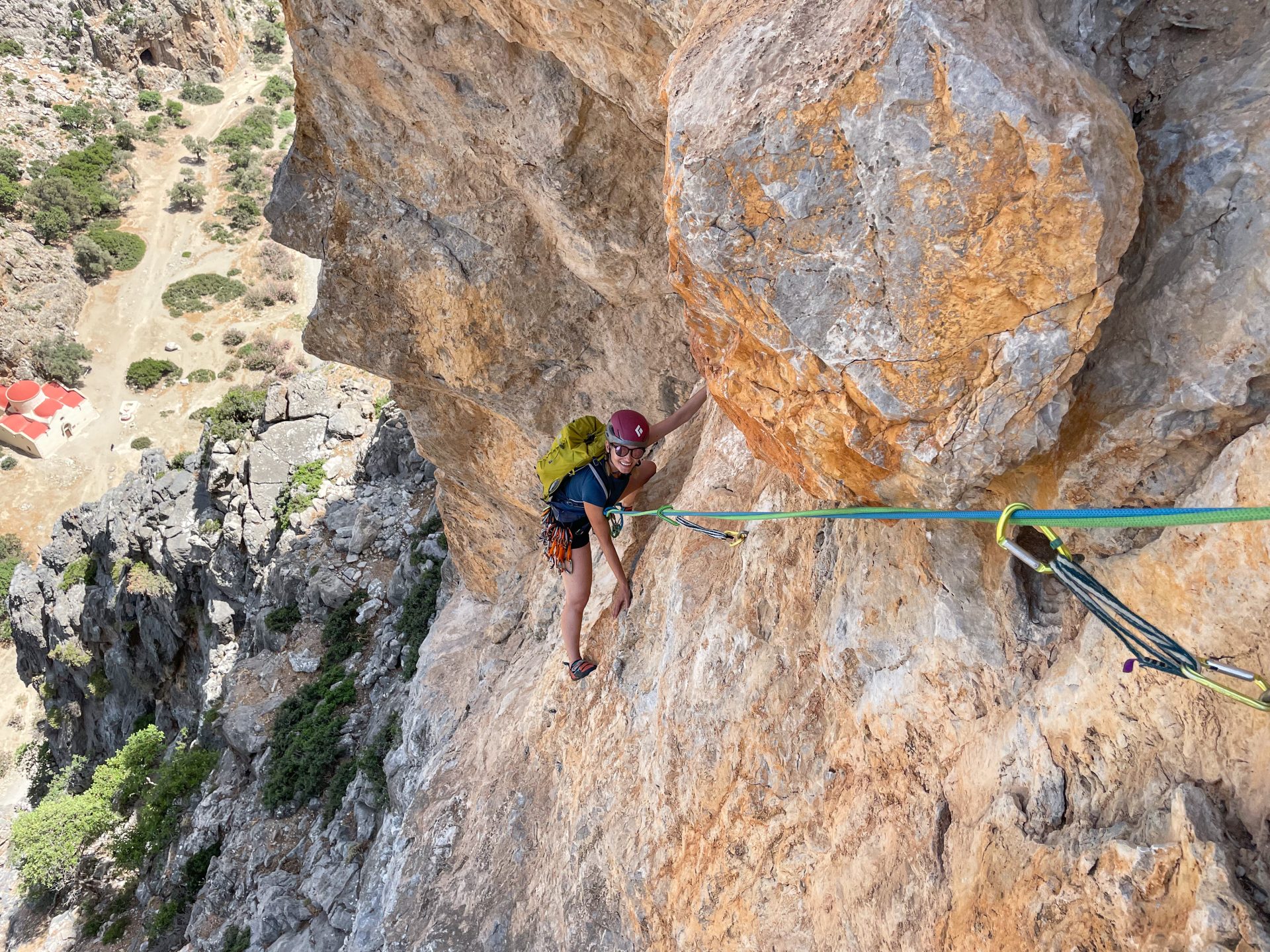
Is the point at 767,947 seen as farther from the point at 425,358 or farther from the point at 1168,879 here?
the point at 425,358

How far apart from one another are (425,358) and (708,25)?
5.51m

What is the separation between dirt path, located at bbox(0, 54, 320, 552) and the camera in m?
30.9

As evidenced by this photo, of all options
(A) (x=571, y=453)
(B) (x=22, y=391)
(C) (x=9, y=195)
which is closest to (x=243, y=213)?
(C) (x=9, y=195)

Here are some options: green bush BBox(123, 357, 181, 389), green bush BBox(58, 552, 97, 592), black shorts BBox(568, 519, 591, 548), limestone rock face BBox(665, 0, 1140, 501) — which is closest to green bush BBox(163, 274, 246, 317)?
green bush BBox(123, 357, 181, 389)

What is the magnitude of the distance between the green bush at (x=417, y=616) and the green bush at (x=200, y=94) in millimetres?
44225

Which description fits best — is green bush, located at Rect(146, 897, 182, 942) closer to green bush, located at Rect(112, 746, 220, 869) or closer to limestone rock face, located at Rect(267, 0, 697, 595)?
green bush, located at Rect(112, 746, 220, 869)

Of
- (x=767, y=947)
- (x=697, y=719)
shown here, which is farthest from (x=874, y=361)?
(x=767, y=947)

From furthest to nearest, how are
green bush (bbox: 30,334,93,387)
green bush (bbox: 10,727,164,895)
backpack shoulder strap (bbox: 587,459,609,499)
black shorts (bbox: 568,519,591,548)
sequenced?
green bush (bbox: 30,334,93,387), green bush (bbox: 10,727,164,895), black shorts (bbox: 568,519,591,548), backpack shoulder strap (bbox: 587,459,609,499)

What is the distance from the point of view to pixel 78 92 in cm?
4000

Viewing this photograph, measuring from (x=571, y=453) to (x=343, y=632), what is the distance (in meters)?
11.8

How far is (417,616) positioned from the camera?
12.8m

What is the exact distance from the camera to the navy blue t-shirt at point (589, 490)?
206 inches

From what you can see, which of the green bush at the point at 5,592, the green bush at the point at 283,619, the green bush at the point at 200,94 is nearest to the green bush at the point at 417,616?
the green bush at the point at 283,619

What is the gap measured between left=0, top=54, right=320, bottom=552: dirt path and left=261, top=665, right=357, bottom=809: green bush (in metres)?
19.7
